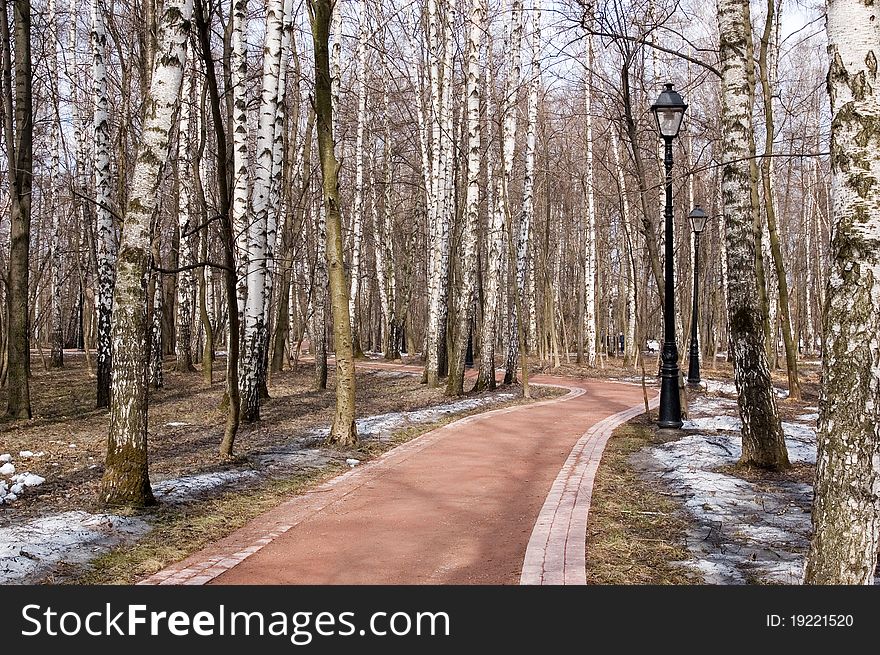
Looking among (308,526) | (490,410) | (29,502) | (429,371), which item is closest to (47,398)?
(429,371)

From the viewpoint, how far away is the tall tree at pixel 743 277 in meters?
9.45

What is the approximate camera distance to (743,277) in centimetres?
955

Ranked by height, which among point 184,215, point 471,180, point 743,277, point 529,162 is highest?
point 529,162

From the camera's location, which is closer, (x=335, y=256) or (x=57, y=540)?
(x=57, y=540)

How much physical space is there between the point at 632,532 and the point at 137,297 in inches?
191

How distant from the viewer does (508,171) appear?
1870 centimetres

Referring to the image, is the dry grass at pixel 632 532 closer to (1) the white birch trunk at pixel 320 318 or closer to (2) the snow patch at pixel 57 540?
(2) the snow patch at pixel 57 540

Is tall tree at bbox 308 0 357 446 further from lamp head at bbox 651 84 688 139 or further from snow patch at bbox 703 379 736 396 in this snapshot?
snow patch at bbox 703 379 736 396

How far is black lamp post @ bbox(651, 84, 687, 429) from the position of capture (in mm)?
12117

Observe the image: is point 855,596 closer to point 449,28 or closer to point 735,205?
point 735,205

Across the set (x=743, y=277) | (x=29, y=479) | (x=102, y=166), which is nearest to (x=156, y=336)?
(x=102, y=166)

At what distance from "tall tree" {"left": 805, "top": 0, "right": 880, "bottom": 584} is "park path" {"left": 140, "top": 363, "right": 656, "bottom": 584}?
1.80 meters

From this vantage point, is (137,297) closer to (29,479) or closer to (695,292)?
(29,479)

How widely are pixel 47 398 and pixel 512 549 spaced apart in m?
15.5
